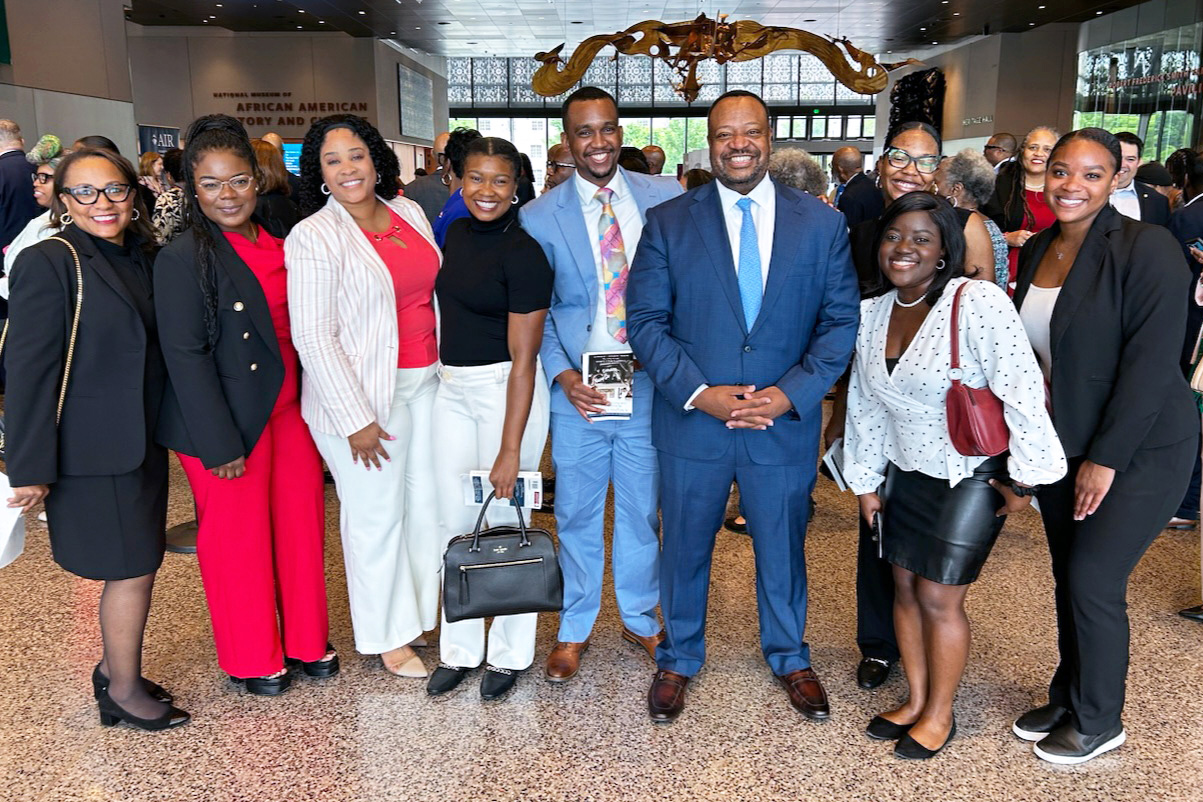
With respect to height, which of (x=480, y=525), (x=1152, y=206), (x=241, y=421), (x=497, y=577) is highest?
(x=1152, y=206)

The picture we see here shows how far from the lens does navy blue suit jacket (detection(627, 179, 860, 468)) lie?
2648 mm

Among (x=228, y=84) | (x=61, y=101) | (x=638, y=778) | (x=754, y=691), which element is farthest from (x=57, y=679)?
(x=228, y=84)

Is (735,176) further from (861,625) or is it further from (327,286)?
(861,625)

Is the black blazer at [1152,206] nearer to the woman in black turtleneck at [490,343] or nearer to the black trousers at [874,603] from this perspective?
the black trousers at [874,603]

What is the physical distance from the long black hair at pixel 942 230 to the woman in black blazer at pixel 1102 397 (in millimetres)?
290

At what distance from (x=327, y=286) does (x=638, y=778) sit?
169 centimetres

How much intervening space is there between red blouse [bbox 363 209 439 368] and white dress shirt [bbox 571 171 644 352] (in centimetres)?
51

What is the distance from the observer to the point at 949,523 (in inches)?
97.9

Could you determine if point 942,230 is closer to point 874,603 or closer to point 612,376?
point 612,376

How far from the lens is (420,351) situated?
115 inches

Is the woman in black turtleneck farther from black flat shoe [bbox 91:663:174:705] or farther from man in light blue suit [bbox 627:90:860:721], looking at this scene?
black flat shoe [bbox 91:663:174:705]

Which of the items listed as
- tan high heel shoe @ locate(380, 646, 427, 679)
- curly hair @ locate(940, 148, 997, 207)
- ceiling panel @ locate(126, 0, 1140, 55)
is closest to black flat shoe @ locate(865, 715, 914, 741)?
tan high heel shoe @ locate(380, 646, 427, 679)

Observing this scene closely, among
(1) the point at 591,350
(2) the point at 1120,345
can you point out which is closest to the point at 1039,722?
(2) the point at 1120,345

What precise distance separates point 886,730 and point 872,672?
33 centimetres
